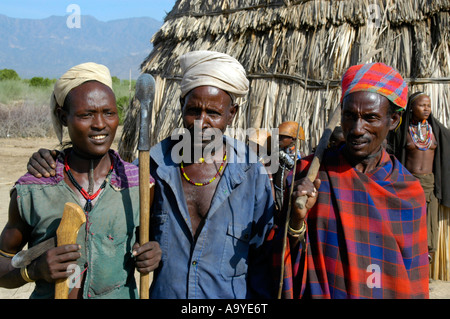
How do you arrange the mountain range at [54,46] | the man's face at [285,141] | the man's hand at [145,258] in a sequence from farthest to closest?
the mountain range at [54,46] < the man's face at [285,141] < the man's hand at [145,258]

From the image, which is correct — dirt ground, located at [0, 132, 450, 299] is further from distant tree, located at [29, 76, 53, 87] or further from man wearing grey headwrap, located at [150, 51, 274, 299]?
distant tree, located at [29, 76, 53, 87]

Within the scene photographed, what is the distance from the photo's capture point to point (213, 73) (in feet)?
6.20

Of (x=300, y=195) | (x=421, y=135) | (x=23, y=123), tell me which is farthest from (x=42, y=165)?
(x=23, y=123)

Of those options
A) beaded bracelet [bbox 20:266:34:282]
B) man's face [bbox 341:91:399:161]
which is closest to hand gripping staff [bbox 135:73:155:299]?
beaded bracelet [bbox 20:266:34:282]

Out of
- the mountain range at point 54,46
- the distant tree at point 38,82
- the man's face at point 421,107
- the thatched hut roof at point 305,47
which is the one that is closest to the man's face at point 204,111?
the thatched hut roof at point 305,47

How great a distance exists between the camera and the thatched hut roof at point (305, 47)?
4.80 m

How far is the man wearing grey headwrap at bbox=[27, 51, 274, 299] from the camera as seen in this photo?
69.4 inches

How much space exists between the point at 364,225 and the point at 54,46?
146m

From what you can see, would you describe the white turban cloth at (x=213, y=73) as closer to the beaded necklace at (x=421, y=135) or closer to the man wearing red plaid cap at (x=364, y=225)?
the man wearing red plaid cap at (x=364, y=225)

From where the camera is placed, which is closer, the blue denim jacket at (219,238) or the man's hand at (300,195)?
the man's hand at (300,195)

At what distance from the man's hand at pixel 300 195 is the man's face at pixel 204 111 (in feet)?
1.72

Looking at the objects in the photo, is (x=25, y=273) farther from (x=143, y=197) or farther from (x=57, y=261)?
(x=143, y=197)

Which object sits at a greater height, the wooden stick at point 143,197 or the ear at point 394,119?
the ear at point 394,119

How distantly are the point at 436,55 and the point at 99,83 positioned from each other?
181 inches
